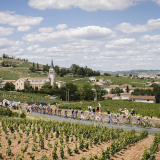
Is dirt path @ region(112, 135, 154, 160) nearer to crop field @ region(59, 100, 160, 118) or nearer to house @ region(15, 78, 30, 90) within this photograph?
crop field @ region(59, 100, 160, 118)

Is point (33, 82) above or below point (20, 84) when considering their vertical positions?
above

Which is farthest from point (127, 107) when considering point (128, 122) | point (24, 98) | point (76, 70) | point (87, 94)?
point (76, 70)

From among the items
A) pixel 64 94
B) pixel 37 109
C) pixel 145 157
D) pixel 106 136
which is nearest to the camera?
pixel 145 157

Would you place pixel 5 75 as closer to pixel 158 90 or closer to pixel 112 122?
pixel 158 90

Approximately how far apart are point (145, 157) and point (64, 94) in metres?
69.0

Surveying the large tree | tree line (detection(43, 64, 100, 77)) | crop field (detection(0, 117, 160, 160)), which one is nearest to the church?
the large tree

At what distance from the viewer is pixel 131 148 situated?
15.8 meters

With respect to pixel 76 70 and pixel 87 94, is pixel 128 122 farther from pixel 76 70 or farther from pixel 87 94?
pixel 76 70

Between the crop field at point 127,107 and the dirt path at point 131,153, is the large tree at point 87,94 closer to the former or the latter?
the crop field at point 127,107

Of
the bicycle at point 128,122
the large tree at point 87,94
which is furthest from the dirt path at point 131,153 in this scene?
the large tree at point 87,94

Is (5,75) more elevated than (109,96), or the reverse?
(5,75)

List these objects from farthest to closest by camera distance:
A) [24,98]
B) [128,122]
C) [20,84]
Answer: [20,84] → [24,98] → [128,122]

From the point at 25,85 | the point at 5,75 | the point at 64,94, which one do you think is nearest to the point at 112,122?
the point at 64,94

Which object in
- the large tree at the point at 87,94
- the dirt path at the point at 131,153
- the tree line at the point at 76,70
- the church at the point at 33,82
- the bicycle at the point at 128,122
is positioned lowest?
the large tree at the point at 87,94
